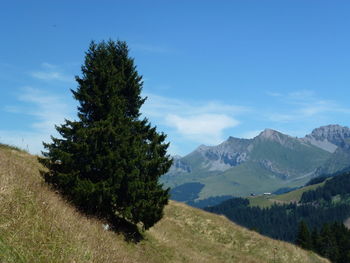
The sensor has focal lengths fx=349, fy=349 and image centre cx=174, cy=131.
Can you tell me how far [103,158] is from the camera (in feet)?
63.0

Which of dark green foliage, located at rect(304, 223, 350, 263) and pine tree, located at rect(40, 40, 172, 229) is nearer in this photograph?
pine tree, located at rect(40, 40, 172, 229)

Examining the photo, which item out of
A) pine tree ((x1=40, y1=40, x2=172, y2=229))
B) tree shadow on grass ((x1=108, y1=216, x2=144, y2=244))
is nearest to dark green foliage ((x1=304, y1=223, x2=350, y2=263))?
tree shadow on grass ((x1=108, y1=216, x2=144, y2=244))

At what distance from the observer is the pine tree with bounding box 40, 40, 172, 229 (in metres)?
19.2

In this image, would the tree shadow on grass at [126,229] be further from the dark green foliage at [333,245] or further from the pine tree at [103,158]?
the dark green foliage at [333,245]

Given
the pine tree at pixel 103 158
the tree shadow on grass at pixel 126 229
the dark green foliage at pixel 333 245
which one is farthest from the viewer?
the dark green foliage at pixel 333 245

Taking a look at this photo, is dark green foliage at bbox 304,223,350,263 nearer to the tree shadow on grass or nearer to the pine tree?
the tree shadow on grass

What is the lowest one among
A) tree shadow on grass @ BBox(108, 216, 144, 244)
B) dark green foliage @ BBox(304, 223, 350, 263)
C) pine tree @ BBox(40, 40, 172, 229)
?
dark green foliage @ BBox(304, 223, 350, 263)

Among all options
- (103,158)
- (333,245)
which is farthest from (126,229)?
(333,245)

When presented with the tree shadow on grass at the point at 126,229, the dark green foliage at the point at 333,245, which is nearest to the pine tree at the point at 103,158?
the tree shadow on grass at the point at 126,229

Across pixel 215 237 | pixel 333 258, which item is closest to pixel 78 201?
pixel 215 237

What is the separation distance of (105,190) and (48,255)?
1162cm

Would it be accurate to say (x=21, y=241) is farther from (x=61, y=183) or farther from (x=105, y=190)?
(x=61, y=183)

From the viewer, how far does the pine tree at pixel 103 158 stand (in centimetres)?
1925

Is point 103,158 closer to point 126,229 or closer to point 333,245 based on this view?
point 126,229
